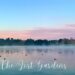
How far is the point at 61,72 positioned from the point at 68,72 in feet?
1.18

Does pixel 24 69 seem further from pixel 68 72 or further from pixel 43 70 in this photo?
pixel 68 72

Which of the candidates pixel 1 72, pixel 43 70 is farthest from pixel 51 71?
pixel 1 72

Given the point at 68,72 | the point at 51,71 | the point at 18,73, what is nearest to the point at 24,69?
the point at 18,73

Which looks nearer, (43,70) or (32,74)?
(32,74)

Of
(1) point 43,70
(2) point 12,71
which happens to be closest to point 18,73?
(2) point 12,71

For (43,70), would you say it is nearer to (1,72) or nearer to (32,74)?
(32,74)

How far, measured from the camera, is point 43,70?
10812mm

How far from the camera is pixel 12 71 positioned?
10484mm

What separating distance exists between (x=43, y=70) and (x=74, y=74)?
1361 mm

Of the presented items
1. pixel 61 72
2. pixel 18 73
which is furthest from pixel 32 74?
pixel 61 72

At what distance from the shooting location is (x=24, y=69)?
10.6 metres

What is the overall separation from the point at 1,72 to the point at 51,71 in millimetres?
2098

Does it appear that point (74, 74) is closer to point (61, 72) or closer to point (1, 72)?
point (61, 72)

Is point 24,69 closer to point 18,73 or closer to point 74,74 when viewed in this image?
point 18,73
